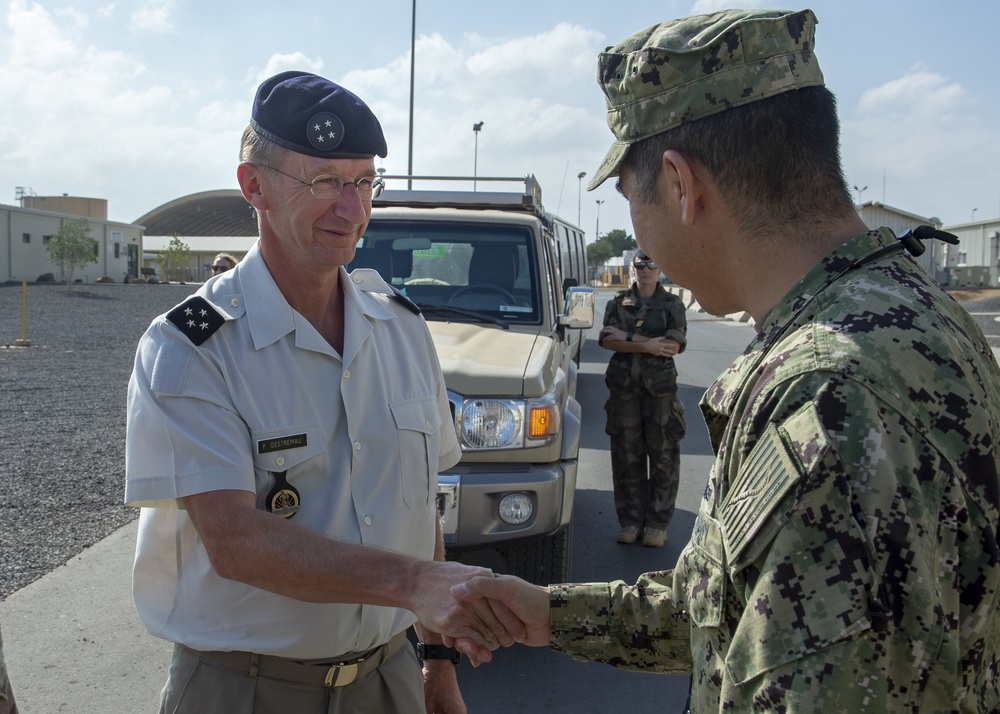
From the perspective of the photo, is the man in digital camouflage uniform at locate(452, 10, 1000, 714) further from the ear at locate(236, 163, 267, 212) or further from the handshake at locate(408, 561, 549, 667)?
the ear at locate(236, 163, 267, 212)

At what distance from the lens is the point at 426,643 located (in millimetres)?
2416

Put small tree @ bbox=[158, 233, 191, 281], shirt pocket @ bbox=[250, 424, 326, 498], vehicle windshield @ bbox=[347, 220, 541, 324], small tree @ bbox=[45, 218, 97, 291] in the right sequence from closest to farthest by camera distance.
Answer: shirt pocket @ bbox=[250, 424, 326, 498], vehicle windshield @ bbox=[347, 220, 541, 324], small tree @ bbox=[45, 218, 97, 291], small tree @ bbox=[158, 233, 191, 281]

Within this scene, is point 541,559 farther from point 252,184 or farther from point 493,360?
point 252,184

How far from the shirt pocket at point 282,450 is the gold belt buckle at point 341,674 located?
0.46 m

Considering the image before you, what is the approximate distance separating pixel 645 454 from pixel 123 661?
3.70 m

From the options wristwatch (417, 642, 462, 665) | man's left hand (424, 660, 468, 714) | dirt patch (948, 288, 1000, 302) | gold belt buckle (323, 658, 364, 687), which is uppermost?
dirt patch (948, 288, 1000, 302)

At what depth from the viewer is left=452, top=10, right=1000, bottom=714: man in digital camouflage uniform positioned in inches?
41.4

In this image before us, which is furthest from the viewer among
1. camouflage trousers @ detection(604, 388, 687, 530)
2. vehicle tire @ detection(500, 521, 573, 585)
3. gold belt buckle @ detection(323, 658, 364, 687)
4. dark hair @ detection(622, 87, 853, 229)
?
camouflage trousers @ detection(604, 388, 687, 530)

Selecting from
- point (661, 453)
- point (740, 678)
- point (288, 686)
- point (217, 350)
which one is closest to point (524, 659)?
point (661, 453)

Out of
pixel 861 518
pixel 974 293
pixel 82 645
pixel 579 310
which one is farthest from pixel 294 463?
pixel 974 293

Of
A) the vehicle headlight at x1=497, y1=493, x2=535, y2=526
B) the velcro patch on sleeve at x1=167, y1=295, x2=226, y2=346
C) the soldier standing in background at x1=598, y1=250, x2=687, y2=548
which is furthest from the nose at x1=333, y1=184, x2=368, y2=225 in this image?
the soldier standing in background at x1=598, y1=250, x2=687, y2=548

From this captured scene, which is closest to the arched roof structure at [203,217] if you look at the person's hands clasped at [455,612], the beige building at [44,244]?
the beige building at [44,244]

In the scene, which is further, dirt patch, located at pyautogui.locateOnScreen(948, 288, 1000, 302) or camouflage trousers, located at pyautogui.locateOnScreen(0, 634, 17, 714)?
dirt patch, located at pyautogui.locateOnScreen(948, 288, 1000, 302)

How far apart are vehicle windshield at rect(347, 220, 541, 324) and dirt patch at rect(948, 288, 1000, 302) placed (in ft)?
111
